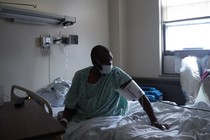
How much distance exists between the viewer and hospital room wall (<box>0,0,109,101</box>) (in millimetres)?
2482

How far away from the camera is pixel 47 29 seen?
2.84m

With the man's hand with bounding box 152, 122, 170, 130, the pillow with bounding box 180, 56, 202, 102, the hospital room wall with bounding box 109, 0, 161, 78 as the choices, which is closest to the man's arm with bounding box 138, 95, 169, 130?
the man's hand with bounding box 152, 122, 170, 130

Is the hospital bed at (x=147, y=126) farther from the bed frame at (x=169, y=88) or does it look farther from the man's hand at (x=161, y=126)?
the bed frame at (x=169, y=88)

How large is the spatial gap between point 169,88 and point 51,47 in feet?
5.68

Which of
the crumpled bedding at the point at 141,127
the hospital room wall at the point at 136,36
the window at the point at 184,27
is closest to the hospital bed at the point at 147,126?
the crumpled bedding at the point at 141,127

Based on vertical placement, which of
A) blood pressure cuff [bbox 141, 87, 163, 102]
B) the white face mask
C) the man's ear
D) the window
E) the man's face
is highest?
the window

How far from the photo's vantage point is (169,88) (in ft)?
10.7

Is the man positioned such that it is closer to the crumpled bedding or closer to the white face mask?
the white face mask

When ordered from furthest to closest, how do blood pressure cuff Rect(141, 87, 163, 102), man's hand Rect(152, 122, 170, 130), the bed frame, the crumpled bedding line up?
1. the bed frame
2. blood pressure cuff Rect(141, 87, 163, 102)
3. man's hand Rect(152, 122, 170, 130)
4. the crumpled bedding

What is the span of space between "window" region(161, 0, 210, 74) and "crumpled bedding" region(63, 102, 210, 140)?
160 cm

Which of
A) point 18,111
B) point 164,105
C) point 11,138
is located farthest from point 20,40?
point 11,138

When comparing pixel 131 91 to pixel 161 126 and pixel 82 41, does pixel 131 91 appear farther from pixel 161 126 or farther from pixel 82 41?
pixel 82 41

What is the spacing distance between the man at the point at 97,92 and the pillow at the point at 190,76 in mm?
1221

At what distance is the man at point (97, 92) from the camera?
1788 mm
